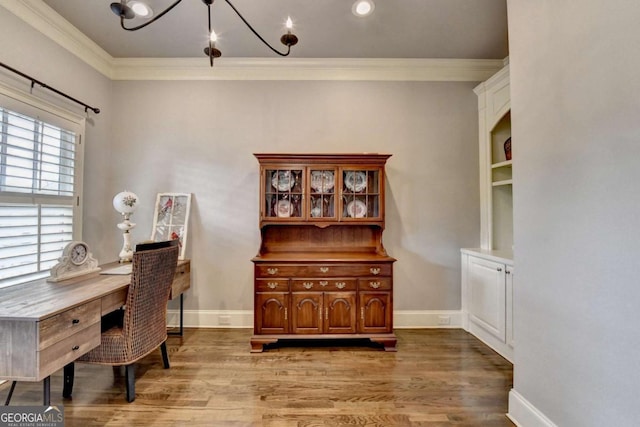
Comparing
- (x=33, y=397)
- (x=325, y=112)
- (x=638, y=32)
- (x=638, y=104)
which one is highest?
(x=325, y=112)

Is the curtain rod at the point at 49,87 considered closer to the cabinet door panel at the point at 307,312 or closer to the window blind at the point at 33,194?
the window blind at the point at 33,194

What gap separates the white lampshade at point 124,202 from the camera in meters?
2.76

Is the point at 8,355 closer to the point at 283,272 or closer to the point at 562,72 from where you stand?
the point at 283,272

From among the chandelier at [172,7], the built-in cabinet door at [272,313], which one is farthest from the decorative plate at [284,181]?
the chandelier at [172,7]

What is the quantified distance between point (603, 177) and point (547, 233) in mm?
411

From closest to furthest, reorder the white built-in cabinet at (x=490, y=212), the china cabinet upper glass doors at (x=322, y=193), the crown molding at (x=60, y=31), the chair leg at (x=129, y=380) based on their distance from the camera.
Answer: the chair leg at (x=129, y=380), the crown molding at (x=60, y=31), the white built-in cabinet at (x=490, y=212), the china cabinet upper glass doors at (x=322, y=193)

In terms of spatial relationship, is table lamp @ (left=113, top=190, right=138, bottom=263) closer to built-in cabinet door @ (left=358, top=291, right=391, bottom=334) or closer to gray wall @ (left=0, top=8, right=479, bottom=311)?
gray wall @ (left=0, top=8, right=479, bottom=311)

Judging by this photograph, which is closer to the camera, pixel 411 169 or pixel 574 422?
pixel 574 422

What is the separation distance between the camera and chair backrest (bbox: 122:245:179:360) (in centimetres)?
189

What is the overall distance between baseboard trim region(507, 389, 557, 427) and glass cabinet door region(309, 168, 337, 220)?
2006 mm

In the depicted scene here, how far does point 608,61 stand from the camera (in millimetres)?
1250

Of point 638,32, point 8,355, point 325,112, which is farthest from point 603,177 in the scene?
point 8,355

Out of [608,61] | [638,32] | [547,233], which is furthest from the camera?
[547,233]

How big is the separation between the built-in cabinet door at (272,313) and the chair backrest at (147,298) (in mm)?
828
